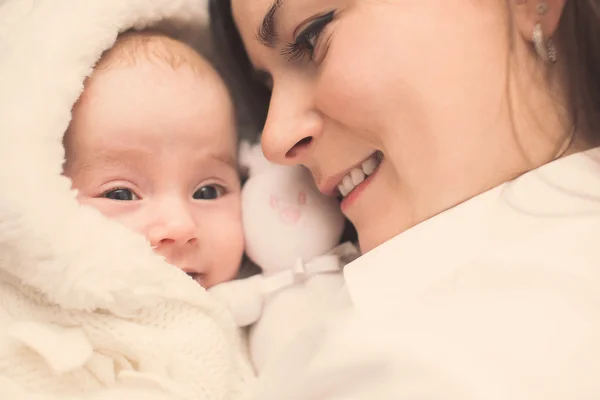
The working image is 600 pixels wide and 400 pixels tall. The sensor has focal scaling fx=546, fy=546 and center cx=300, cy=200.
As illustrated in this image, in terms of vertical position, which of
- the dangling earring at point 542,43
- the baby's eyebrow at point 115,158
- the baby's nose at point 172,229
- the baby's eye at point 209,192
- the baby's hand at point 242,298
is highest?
the dangling earring at point 542,43

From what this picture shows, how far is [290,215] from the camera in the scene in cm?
110

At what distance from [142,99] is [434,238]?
1.86 feet

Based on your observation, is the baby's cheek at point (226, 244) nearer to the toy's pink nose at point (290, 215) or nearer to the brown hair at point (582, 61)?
the toy's pink nose at point (290, 215)

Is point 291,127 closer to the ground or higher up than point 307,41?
closer to the ground

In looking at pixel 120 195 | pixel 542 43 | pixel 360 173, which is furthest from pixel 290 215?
pixel 542 43

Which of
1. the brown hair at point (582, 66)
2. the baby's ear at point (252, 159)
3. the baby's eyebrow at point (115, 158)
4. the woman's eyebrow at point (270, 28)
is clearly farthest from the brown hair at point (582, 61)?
the baby's eyebrow at point (115, 158)

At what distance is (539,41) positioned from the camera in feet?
2.63

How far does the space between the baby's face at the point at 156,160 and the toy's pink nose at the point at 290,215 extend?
99mm

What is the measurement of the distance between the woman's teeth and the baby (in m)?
0.23

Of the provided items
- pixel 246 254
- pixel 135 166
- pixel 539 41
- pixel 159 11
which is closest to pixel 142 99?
pixel 135 166

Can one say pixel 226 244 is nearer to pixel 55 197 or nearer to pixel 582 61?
pixel 55 197

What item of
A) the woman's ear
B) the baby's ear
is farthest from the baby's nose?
the woman's ear

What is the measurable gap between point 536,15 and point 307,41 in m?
0.36

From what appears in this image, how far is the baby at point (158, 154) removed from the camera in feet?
3.13
